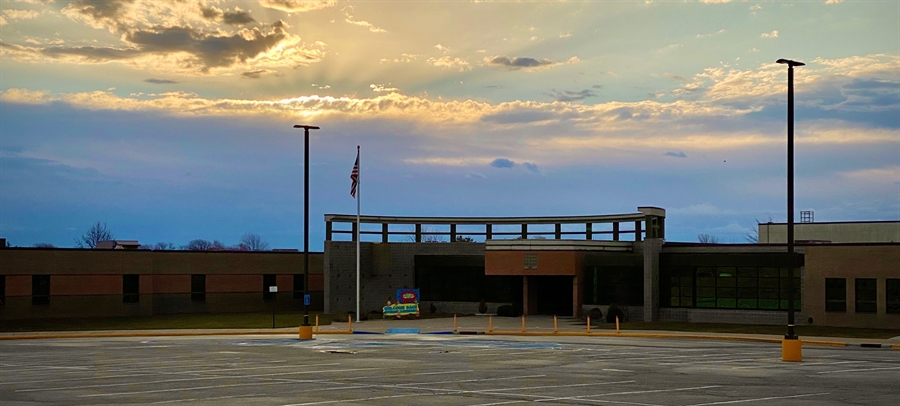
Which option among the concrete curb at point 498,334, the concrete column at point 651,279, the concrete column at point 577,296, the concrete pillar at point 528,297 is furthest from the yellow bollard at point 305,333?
the concrete column at point 651,279

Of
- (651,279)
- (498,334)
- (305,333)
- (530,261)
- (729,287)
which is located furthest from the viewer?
(530,261)

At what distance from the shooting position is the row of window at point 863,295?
45.3 metres

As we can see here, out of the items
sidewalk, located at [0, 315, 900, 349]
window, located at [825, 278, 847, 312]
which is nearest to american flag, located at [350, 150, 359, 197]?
sidewalk, located at [0, 315, 900, 349]

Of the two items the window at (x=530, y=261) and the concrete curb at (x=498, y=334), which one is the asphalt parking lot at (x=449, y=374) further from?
the window at (x=530, y=261)

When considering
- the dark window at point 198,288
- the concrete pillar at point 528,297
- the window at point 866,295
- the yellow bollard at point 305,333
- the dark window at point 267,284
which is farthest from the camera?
the dark window at point 267,284

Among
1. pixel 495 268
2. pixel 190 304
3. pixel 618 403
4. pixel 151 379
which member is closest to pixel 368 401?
pixel 618 403

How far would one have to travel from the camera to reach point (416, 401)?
1933 centimetres

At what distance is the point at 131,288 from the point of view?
63.0m

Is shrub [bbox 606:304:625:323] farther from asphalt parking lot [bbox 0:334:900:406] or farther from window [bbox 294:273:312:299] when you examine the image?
window [bbox 294:273:312:299]

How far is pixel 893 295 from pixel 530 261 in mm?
19556

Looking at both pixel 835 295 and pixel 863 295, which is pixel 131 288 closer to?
pixel 835 295

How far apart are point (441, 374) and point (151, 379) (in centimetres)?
744

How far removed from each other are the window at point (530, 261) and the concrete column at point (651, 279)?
256 inches

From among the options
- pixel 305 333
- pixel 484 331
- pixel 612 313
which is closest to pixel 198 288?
pixel 305 333
